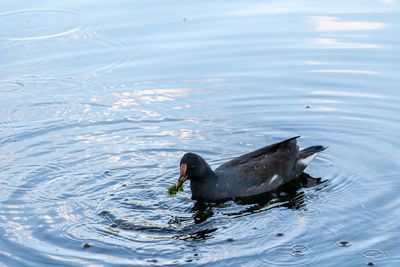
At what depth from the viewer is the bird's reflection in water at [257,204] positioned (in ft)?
35.3

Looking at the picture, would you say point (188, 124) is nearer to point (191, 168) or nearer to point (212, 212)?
point (191, 168)

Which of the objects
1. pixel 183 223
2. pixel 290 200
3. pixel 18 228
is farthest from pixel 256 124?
pixel 18 228

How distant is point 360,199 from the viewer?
11258 mm

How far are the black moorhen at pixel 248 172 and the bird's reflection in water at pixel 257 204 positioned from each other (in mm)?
121

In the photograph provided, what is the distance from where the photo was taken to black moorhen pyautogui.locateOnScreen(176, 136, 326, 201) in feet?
39.3

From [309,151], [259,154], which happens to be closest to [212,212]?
[259,154]

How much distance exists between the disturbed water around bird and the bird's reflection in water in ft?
0.14

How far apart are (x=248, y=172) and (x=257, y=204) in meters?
0.63

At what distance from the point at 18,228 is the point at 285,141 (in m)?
3.86

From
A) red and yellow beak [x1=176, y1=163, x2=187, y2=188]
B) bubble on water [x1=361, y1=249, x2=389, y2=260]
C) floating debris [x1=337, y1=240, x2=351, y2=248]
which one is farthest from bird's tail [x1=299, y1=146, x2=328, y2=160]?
bubble on water [x1=361, y1=249, x2=389, y2=260]

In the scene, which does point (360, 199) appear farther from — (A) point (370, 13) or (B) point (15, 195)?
(A) point (370, 13)

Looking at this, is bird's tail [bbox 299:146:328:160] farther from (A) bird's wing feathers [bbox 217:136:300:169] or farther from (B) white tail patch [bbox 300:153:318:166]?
(A) bird's wing feathers [bbox 217:136:300:169]

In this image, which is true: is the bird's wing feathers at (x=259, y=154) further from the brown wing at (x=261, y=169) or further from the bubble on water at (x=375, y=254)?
the bubble on water at (x=375, y=254)

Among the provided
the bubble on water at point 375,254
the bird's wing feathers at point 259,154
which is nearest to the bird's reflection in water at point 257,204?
the bird's wing feathers at point 259,154
